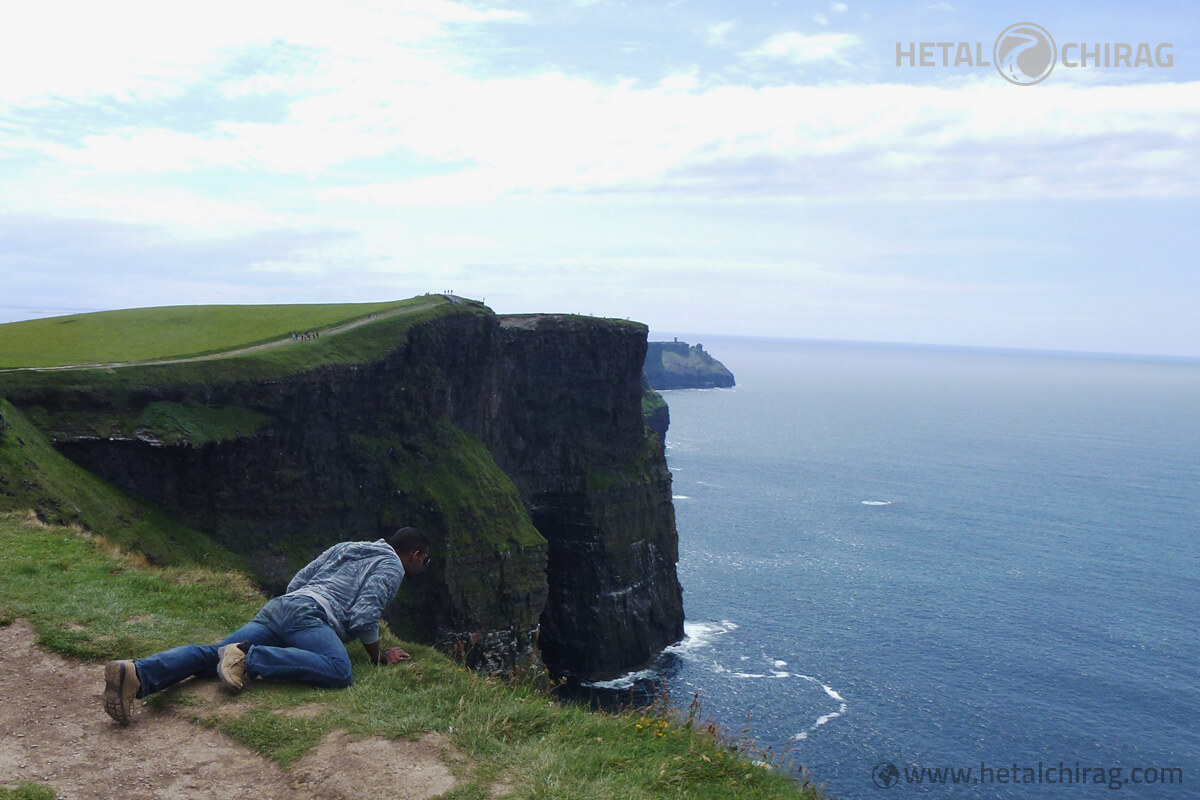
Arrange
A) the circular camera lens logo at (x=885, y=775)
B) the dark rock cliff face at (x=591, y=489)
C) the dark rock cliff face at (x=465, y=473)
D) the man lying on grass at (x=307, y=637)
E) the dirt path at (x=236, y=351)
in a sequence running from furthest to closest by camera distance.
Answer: the dark rock cliff face at (x=591, y=489) → the dark rock cliff face at (x=465, y=473) → the dirt path at (x=236, y=351) → the circular camera lens logo at (x=885, y=775) → the man lying on grass at (x=307, y=637)

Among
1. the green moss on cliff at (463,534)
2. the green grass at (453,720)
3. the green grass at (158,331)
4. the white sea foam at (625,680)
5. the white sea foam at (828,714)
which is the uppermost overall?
the green grass at (158,331)

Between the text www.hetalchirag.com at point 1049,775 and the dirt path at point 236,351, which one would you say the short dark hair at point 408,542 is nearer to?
the dirt path at point 236,351

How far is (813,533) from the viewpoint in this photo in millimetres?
100062

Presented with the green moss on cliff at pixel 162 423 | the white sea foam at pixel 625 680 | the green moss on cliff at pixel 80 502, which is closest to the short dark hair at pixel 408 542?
the green moss on cliff at pixel 80 502

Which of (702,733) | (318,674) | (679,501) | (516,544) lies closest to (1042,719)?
(516,544)

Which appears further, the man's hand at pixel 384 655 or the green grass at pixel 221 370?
the green grass at pixel 221 370

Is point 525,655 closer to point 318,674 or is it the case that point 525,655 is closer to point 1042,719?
point 1042,719

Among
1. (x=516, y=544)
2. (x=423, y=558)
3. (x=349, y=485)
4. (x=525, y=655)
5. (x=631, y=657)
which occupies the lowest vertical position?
(x=631, y=657)

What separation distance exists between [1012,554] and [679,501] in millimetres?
41863

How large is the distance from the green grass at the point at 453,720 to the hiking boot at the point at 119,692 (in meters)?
0.34

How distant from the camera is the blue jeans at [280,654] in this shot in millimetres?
10578

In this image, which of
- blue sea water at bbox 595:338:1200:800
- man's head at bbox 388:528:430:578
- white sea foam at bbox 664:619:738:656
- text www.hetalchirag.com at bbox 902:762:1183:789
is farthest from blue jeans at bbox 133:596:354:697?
white sea foam at bbox 664:619:738:656

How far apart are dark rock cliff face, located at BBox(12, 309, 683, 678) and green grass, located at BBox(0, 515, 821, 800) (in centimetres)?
2167

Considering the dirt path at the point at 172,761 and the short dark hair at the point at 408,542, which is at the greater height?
the short dark hair at the point at 408,542
